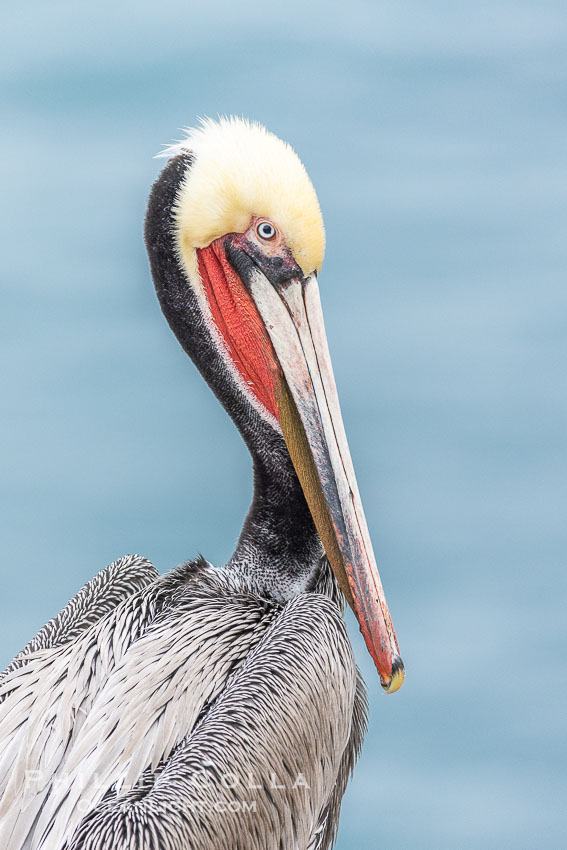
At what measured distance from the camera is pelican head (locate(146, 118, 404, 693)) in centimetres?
324

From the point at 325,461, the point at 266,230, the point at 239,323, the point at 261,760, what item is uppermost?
the point at 266,230

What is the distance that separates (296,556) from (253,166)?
1165mm

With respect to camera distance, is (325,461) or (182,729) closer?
(182,729)

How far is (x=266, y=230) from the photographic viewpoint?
3.28 metres

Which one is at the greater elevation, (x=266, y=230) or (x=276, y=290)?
(x=266, y=230)

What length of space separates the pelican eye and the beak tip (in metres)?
1.26

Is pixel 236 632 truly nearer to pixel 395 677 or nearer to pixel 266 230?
pixel 395 677

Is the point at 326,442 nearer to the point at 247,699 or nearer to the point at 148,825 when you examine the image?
the point at 247,699

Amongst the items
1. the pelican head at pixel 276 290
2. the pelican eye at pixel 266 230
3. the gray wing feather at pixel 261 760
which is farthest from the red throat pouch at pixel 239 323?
the gray wing feather at pixel 261 760

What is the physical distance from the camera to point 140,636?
3254 millimetres

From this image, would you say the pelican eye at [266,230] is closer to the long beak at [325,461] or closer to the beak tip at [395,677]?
the long beak at [325,461]

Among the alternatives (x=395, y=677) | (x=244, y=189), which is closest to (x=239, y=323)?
(x=244, y=189)

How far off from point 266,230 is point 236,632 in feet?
3.76

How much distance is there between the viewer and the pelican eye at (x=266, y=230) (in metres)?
3.27
